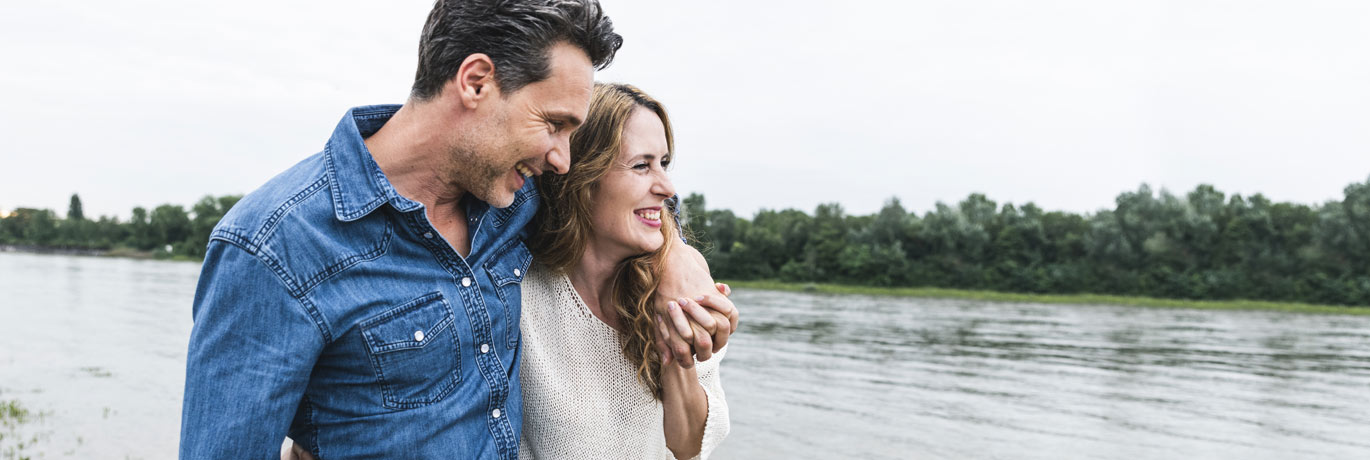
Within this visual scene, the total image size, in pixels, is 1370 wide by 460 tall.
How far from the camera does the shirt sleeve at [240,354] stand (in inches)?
77.4

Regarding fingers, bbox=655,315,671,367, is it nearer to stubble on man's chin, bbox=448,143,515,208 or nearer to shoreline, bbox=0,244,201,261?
stubble on man's chin, bbox=448,143,515,208

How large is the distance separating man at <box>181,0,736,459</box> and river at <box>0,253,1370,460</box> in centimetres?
1078

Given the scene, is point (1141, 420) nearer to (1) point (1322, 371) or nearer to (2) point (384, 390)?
(1) point (1322, 371)

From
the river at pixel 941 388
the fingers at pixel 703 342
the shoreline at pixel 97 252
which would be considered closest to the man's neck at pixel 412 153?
the fingers at pixel 703 342

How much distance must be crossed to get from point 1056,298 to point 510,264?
200ft

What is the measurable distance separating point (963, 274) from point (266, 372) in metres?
68.4

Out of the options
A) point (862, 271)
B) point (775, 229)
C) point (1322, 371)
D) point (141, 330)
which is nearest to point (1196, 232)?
point (862, 271)

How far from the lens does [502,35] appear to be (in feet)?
7.29

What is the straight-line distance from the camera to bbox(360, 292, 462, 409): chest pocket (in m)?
2.16

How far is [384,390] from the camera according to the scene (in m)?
2.21

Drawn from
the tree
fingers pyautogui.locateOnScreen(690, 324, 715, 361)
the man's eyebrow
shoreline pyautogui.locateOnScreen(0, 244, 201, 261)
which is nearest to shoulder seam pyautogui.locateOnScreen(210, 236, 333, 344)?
the man's eyebrow

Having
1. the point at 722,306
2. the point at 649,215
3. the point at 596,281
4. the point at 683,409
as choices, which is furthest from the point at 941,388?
the point at 722,306

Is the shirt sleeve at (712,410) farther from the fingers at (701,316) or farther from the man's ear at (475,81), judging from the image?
the man's ear at (475,81)

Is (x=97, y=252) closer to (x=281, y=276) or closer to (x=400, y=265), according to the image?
(x=400, y=265)
